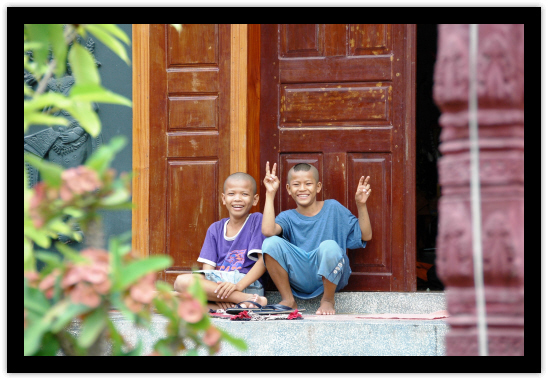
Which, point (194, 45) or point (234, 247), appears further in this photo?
point (194, 45)

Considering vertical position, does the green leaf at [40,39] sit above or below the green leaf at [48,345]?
above

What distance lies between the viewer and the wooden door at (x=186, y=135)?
4781mm

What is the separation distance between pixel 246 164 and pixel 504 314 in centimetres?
337

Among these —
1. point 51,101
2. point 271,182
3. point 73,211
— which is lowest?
point 73,211

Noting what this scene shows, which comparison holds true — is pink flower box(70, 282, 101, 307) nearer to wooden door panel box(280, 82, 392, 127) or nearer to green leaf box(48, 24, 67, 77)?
green leaf box(48, 24, 67, 77)

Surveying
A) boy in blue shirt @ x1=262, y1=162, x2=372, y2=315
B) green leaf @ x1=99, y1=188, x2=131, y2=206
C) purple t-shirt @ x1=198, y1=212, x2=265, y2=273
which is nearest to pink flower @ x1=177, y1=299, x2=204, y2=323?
green leaf @ x1=99, y1=188, x2=131, y2=206

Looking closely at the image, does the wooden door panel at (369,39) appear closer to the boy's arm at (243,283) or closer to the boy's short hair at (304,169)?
the boy's short hair at (304,169)

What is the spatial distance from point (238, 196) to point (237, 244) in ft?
1.12

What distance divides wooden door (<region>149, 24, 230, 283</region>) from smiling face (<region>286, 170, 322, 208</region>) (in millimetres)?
539

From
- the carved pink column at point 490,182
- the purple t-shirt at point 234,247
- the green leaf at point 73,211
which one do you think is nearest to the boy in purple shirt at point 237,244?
the purple t-shirt at point 234,247

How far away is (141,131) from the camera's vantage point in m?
4.81

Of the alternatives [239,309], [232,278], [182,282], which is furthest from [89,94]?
[232,278]

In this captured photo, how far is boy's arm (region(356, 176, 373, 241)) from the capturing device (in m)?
4.52

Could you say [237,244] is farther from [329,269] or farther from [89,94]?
[89,94]
